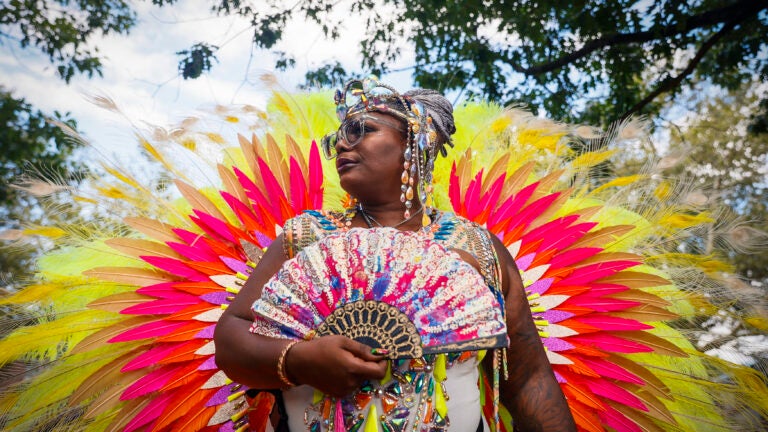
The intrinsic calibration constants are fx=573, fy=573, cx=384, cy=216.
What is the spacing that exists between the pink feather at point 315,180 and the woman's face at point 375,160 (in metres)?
0.65

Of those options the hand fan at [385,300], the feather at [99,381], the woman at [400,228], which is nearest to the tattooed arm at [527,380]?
the woman at [400,228]

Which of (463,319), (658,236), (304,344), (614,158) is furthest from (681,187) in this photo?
(304,344)

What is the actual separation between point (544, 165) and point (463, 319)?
6.95 ft

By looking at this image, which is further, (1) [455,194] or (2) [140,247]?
(1) [455,194]

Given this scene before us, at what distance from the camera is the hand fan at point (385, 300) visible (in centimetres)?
178

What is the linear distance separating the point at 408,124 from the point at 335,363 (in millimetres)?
1288

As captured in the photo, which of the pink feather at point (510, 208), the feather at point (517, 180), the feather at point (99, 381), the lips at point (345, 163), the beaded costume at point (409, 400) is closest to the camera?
the beaded costume at point (409, 400)

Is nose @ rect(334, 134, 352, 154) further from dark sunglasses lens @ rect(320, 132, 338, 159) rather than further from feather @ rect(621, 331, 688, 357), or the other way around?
feather @ rect(621, 331, 688, 357)

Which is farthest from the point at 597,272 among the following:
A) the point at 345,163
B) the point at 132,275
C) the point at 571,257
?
the point at 132,275

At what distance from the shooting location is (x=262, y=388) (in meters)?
1.91

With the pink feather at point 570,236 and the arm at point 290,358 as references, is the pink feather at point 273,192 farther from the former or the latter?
the pink feather at point 570,236

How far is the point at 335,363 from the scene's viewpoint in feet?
5.42

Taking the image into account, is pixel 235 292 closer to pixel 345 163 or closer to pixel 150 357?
pixel 150 357

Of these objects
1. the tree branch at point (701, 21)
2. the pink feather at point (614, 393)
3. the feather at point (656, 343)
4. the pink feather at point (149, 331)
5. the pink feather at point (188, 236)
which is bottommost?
the pink feather at point (614, 393)
